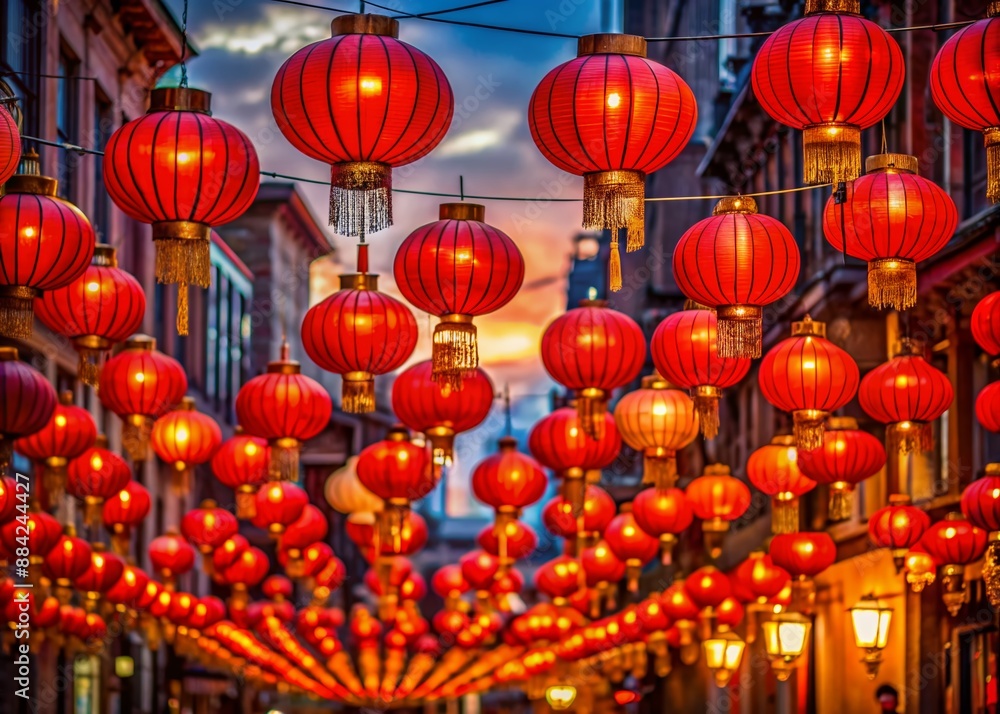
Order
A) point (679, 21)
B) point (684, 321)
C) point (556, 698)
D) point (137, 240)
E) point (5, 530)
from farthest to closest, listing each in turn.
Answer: point (679, 21), point (137, 240), point (556, 698), point (5, 530), point (684, 321)

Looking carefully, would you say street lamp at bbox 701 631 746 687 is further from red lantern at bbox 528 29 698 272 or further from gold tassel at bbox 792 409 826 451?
red lantern at bbox 528 29 698 272

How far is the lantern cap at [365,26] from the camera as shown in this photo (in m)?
10.6

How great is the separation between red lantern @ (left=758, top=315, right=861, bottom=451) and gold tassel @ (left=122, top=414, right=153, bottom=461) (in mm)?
5396

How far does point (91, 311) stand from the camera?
14516 mm

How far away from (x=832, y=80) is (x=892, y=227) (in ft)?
6.02

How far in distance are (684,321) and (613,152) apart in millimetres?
3709

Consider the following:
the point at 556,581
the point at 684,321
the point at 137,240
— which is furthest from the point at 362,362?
the point at 137,240

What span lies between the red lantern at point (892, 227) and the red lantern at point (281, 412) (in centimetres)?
620

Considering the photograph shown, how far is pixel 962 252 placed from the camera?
19156 millimetres

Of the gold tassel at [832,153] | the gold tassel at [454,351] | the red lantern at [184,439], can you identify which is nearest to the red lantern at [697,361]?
the gold tassel at [454,351]

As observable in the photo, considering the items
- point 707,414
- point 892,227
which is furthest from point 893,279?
point 707,414

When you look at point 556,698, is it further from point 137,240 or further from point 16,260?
point 16,260

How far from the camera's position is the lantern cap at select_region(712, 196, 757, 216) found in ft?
41.0

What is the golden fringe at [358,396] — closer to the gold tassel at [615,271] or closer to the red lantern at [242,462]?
the gold tassel at [615,271]
